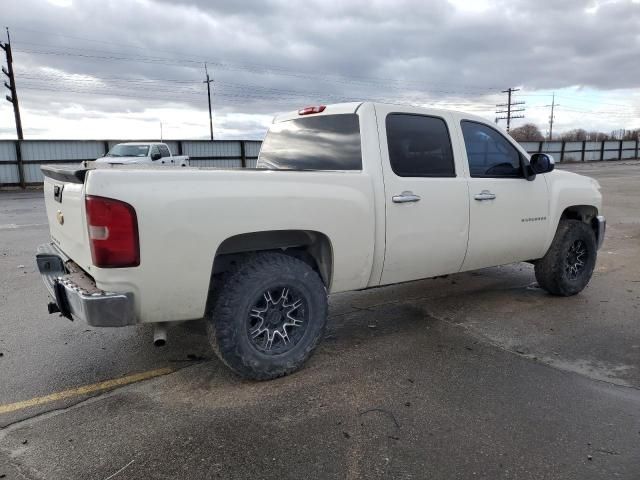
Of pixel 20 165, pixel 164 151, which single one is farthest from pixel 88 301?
pixel 20 165

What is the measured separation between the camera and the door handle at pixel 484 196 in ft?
14.7

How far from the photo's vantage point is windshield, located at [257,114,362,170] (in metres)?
4.00

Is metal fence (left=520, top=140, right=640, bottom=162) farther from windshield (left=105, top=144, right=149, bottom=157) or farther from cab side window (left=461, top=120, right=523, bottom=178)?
cab side window (left=461, top=120, right=523, bottom=178)

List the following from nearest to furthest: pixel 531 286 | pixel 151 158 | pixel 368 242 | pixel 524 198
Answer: pixel 368 242
pixel 524 198
pixel 531 286
pixel 151 158

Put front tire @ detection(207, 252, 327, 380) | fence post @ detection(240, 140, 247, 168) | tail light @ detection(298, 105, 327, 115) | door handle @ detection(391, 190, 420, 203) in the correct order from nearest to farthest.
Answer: front tire @ detection(207, 252, 327, 380) < door handle @ detection(391, 190, 420, 203) < tail light @ detection(298, 105, 327, 115) < fence post @ detection(240, 140, 247, 168)

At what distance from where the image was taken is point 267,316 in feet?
11.6

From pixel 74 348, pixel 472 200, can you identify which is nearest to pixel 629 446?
pixel 472 200

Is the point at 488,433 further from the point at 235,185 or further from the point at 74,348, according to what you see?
the point at 74,348

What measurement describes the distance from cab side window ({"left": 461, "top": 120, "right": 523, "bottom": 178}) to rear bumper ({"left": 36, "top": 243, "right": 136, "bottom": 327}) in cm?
312

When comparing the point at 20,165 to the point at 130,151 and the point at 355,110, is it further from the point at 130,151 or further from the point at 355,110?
the point at 355,110

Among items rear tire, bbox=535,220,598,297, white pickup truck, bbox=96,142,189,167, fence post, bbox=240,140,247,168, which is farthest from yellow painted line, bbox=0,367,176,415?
fence post, bbox=240,140,247,168

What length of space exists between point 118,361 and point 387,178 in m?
2.50

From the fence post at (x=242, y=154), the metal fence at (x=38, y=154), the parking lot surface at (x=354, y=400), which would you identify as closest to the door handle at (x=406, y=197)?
the parking lot surface at (x=354, y=400)

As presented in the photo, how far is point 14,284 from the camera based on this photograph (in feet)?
20.1
